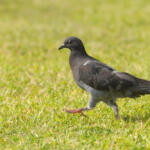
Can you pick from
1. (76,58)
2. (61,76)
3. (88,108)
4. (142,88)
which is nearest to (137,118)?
(142,88)

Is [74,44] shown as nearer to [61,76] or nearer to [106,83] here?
[106,83]

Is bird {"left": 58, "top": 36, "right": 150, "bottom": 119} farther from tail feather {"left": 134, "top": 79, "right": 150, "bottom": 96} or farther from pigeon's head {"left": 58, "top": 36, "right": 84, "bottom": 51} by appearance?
pigeon's head {"left": 58, "top": 36, "right": 84, "bottom": 51}

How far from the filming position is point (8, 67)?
8773 mm

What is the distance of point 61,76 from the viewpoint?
803cm

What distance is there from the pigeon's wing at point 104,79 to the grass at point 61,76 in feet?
1.76

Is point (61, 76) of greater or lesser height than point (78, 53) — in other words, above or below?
below

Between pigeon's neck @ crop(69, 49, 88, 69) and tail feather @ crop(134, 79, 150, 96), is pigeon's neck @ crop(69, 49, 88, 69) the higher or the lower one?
the higher one

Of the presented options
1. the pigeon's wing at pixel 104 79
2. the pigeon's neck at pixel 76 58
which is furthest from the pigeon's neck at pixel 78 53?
the pigeon's wing at pixel 104 79

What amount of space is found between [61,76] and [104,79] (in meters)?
3.05

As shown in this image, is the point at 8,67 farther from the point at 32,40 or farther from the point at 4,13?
the point at 4,13

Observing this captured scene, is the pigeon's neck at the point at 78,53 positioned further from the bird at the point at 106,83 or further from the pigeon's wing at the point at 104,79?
the pigeon's wing at the point at 104,79

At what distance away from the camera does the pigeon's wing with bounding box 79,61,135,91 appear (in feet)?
16.6

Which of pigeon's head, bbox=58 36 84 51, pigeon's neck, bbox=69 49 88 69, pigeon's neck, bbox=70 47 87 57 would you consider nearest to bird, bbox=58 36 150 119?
pigeon's neck, bbox=69 49 88 69

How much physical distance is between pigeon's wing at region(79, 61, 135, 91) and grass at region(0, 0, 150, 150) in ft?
1.76
